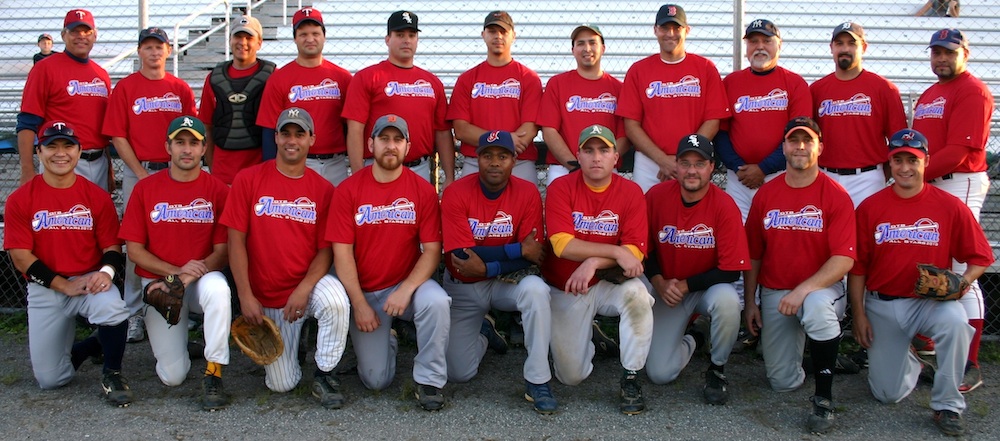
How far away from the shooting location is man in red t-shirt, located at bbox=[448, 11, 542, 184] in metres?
5.19

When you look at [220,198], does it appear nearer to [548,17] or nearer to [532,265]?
[532,265]

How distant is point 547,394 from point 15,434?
2473 mm

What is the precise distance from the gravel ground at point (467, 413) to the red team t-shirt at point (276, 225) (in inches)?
22.8

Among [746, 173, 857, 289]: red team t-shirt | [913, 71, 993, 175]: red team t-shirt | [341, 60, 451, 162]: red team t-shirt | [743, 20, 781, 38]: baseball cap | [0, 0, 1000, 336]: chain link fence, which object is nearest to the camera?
[746, 173, 857, 289]: red team t-shirt

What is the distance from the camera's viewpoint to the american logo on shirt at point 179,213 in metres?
4.45

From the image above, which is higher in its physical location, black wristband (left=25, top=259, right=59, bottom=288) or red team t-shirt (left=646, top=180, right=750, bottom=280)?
red team t-shirt (left=646, top=180, right=750, bottom=280)

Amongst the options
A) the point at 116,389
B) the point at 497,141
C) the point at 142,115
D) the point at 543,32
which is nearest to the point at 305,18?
the point at 142,115

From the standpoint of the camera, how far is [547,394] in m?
4.13

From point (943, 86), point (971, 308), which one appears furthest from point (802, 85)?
point (971, 308)

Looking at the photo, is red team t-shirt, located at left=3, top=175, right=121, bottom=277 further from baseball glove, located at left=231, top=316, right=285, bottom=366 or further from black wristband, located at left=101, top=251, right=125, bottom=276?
baseball glove, located at left=231, top=316, right=285, bottom=366

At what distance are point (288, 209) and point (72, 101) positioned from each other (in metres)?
1.96

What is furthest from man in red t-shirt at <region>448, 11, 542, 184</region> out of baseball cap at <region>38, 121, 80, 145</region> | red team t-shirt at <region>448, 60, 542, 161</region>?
baseball cap at <region>38, 121, 80, 145</region>

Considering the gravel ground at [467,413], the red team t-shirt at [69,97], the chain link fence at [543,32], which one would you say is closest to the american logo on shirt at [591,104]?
the gravel ground at [467,413]

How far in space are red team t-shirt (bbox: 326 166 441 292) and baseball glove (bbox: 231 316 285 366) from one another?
521mm
